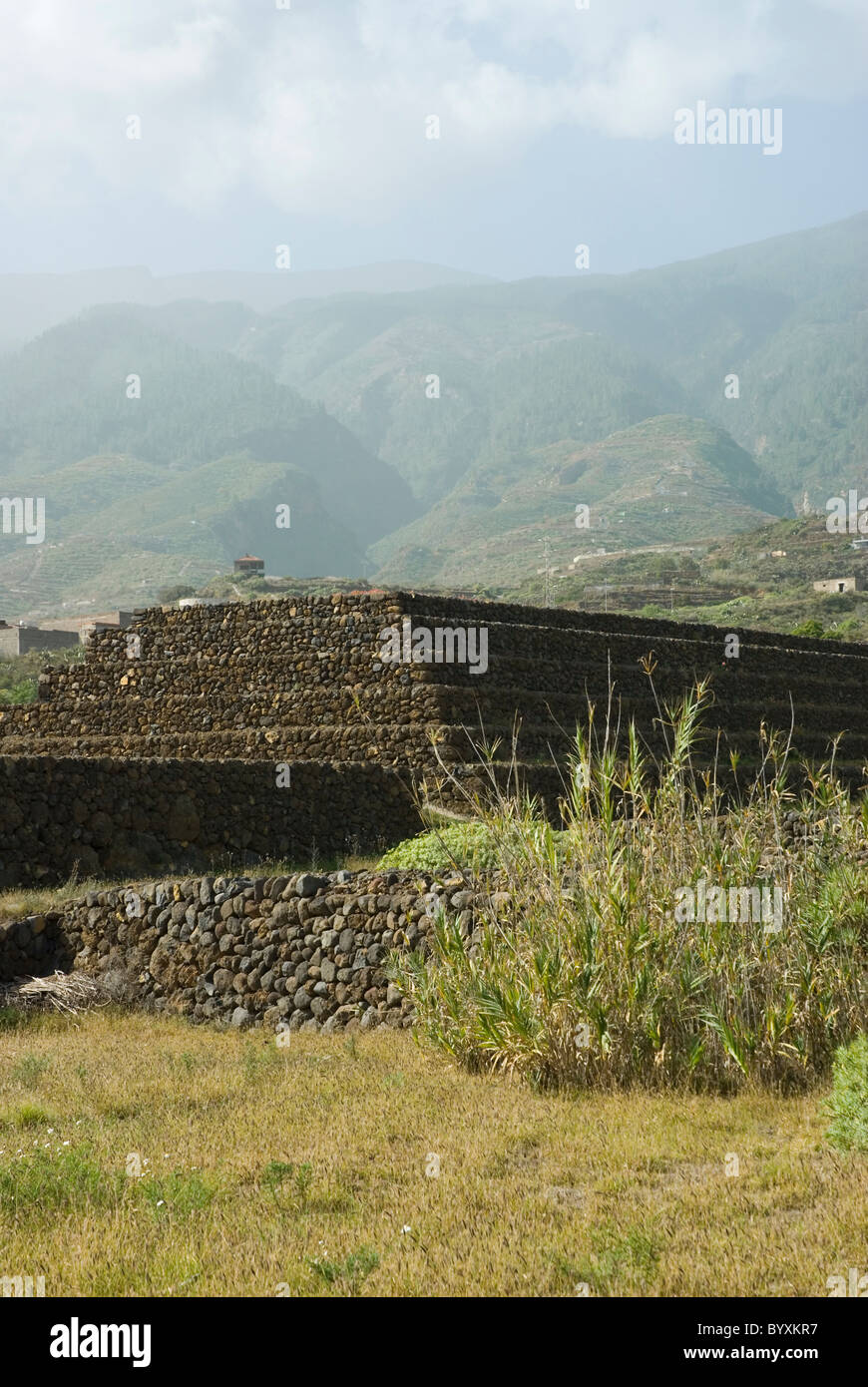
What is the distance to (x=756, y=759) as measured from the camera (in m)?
23.9

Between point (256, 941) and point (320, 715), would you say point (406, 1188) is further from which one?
point (320, 715)

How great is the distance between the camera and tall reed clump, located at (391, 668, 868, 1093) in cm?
810

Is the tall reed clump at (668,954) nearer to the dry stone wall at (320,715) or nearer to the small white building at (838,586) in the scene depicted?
the dry stone wall at (320,715)

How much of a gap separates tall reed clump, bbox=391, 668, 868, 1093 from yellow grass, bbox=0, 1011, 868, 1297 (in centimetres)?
34

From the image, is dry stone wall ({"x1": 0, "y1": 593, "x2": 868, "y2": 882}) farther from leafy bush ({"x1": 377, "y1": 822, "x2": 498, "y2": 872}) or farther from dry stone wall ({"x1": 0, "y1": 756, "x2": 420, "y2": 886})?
leafy bush ({"x1": 377, "y1": 822, "x2": 498, "y2": 872})

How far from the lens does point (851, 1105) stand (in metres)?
6.37
